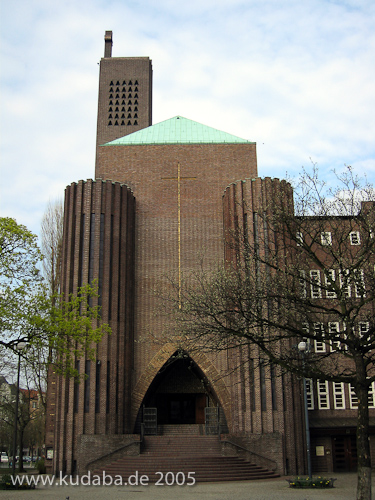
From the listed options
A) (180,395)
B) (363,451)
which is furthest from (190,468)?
(363,451)

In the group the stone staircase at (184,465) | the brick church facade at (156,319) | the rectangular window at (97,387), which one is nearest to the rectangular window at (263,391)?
the brick church facade at (156,319)

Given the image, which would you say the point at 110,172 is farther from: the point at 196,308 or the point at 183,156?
the point at 196,308

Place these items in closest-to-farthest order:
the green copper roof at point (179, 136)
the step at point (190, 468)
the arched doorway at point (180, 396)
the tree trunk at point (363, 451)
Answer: the tree trunk at point (363, 451) → the step at point (190, 468) → the arched doorway at point (180, 396) → the green copper roof at point (179, 136)

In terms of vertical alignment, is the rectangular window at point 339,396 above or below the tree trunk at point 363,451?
above

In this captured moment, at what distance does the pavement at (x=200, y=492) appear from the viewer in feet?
52.4

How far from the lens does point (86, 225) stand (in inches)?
1105

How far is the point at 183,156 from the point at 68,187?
7.34m

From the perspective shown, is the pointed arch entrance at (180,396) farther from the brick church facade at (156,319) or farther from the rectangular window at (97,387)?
the rectangular window at (97,387)

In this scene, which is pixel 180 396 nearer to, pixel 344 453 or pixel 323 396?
pixel 323 396

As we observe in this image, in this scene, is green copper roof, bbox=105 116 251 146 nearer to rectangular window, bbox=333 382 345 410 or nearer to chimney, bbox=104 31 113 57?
rectangular window, bbox=333 382 345 410

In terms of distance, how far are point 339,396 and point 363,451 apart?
56.9 ft

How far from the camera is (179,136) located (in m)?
34.3

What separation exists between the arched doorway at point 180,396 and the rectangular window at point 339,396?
264 inches

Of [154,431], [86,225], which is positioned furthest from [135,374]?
[86,225]
